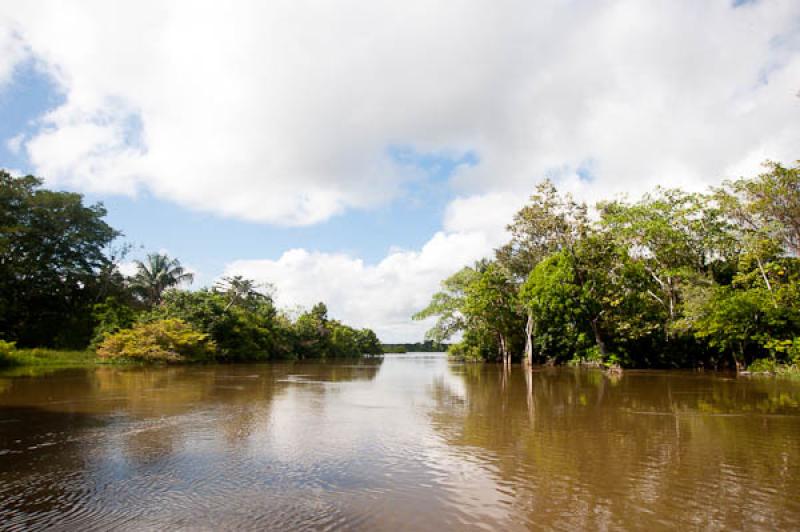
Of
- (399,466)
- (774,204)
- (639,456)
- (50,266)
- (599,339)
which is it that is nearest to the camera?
(399,466)

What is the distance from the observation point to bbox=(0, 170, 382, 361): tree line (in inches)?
1201

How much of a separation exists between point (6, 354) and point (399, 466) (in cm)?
2426

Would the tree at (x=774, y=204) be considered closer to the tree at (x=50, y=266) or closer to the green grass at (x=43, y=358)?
the green grass at (x=43, y=358)

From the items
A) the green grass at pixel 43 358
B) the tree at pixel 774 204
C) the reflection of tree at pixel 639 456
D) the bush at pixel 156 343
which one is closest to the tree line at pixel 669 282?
the tree at pixel 774 204

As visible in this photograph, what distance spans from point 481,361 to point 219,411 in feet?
127

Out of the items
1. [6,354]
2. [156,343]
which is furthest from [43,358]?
[156,343]

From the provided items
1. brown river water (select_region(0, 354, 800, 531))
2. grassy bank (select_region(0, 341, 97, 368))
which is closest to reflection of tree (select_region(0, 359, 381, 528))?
brown river water (select_region(0, 354, 800, 531))

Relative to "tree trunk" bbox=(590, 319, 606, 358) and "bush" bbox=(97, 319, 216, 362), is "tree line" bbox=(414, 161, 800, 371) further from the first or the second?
"bush" bbox=(97, 319, 216, 362)

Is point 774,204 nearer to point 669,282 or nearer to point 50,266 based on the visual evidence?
point 669,282

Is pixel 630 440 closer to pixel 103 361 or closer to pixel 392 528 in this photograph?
pixel 392 528

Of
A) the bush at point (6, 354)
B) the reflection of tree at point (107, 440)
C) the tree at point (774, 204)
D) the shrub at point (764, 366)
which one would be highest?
the tree at point (774, 204)

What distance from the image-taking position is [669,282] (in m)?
27.5

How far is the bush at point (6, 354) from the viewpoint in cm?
2217

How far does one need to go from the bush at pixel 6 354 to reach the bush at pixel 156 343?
5363 millimetres
